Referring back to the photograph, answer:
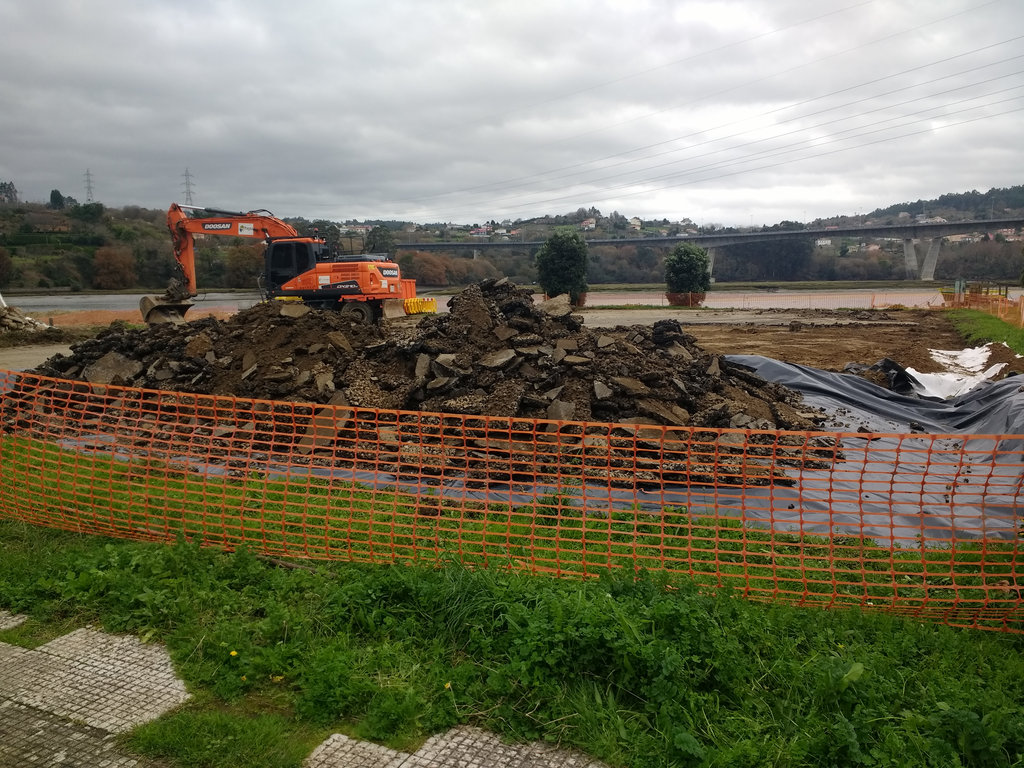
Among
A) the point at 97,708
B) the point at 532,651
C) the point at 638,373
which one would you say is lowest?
the point at 97,708

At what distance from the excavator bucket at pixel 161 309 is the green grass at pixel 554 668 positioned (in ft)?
46.5

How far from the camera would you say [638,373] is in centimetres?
891

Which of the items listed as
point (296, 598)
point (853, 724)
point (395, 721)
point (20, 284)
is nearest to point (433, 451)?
point (296, 598)

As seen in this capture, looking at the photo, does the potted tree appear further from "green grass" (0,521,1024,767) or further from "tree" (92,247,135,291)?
"green grass" (0,521,1024,767)

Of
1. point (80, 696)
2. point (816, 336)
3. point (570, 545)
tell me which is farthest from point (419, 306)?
point (80, 696)

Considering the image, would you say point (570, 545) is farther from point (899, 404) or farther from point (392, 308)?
point (392, 308)

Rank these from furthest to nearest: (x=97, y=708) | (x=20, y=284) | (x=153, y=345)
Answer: (x=20, y=284), (x=153, y=345), (x=97, y=708)

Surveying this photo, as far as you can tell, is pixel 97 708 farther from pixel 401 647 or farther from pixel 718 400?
pixel 718 400

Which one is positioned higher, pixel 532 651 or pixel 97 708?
pixel 532 651

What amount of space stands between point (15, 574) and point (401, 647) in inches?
113

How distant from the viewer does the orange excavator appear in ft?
63.6

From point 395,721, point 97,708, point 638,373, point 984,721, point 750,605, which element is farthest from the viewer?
point 638,373

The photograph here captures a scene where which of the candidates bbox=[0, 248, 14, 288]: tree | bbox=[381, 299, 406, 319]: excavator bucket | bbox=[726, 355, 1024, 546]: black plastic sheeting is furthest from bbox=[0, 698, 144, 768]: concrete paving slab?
bbox=[0, 248, 14, 288]: tree

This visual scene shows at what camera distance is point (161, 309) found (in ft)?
56.6
